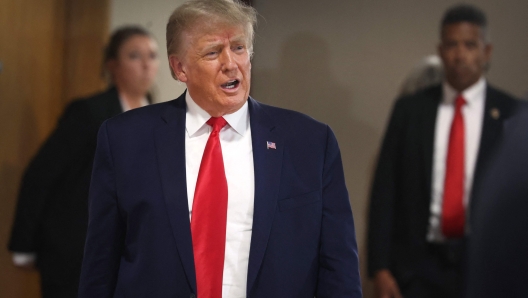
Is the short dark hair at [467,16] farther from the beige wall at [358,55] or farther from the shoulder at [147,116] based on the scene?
the shoulder at [147,116]

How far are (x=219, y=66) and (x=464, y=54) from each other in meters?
A: 1.34

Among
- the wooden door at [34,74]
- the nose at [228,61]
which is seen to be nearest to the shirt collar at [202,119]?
the nose at [228,61]

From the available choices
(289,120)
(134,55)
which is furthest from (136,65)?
(289,120)

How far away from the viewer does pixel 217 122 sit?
1.61m

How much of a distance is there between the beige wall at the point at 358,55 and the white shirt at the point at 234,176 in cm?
100

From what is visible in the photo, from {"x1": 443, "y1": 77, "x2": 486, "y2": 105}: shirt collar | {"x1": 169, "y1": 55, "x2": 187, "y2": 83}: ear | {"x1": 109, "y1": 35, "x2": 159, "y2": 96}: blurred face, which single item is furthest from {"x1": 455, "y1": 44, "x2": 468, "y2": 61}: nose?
{"x1": 169, "y1": 55, "x2": 187, "y2": 83}: ear

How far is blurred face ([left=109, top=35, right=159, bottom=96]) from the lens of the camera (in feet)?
8.38

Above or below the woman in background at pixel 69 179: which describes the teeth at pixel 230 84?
above

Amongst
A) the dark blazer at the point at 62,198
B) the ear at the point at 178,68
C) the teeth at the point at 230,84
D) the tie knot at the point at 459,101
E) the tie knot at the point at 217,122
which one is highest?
the ear at the point at 178,68

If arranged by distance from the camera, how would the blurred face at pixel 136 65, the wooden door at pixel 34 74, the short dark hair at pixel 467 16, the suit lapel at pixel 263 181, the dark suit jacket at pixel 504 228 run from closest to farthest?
1. the dark suit jacket at pixel 504 228
2. the suit lapel at pixel 263 181
3. the blurred face at pixel 136 65
4. the short dark hair at pixel 467 16
5. the wooden door at pixel 34 74

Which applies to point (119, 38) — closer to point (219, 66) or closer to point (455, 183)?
point (219, 66)

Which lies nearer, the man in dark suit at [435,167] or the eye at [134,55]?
the man in dark suit at [435,167]

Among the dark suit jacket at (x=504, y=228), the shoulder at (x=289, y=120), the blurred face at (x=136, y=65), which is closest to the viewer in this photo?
the dark suit jacket at (x=504, y=228)

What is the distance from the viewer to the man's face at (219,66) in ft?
5.22
